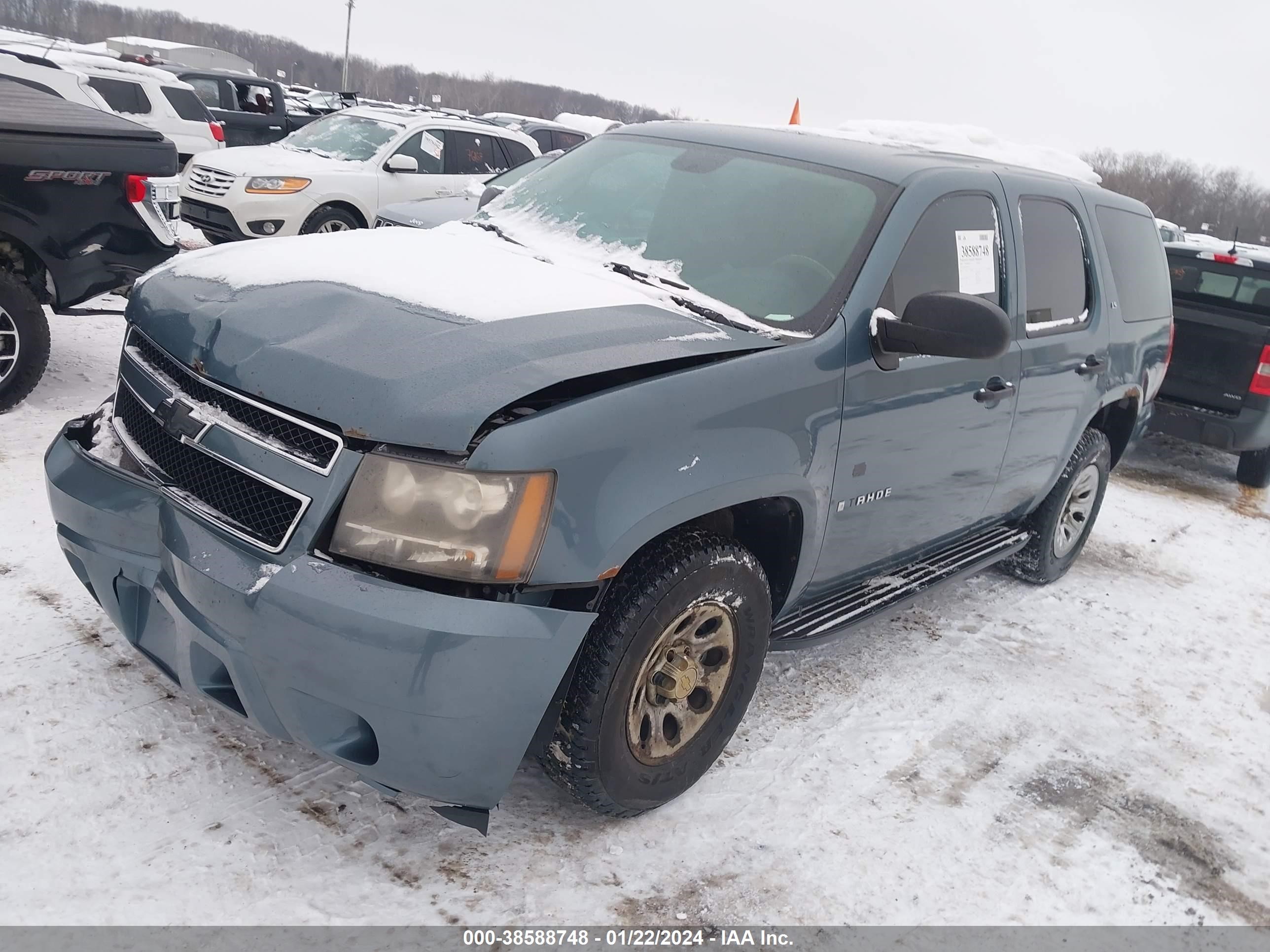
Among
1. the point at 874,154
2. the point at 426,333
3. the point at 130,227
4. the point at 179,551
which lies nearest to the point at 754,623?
the point at 426,333

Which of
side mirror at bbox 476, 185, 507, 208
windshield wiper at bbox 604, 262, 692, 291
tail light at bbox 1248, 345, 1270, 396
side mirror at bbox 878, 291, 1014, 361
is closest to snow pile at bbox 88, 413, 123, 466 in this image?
windshield wiper at bbox 604, 262, 692, 291

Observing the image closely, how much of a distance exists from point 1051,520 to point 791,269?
2451mm

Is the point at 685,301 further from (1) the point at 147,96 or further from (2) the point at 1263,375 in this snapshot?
(1) the point at 147,96

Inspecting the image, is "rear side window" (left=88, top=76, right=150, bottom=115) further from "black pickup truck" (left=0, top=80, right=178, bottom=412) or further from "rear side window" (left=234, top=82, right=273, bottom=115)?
"black pickup truck" (left=0, top=80, right=178, bottom=412)

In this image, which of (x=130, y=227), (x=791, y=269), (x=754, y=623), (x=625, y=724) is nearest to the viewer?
(x=625, y=724)

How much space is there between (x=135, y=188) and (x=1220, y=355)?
7.39 meters

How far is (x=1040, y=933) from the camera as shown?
261 centimetres

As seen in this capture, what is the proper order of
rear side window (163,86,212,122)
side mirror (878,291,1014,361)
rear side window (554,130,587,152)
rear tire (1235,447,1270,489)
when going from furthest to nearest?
rear side window (554,130,587,152)
rear side window (163,86,212,122)
rear tire (1235,447,1270,489)
side mirror (878,291,1014,361)

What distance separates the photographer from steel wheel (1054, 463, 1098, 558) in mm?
4980

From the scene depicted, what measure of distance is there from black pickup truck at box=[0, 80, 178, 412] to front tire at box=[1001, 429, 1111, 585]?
4749 millimetres

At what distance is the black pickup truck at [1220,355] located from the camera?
23.9 ft

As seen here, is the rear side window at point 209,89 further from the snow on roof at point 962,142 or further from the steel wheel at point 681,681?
the steel wheel at point 681,681

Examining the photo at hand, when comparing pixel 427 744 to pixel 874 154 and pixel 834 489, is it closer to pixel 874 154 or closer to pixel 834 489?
pixel 834 489

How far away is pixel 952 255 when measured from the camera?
3.46m
